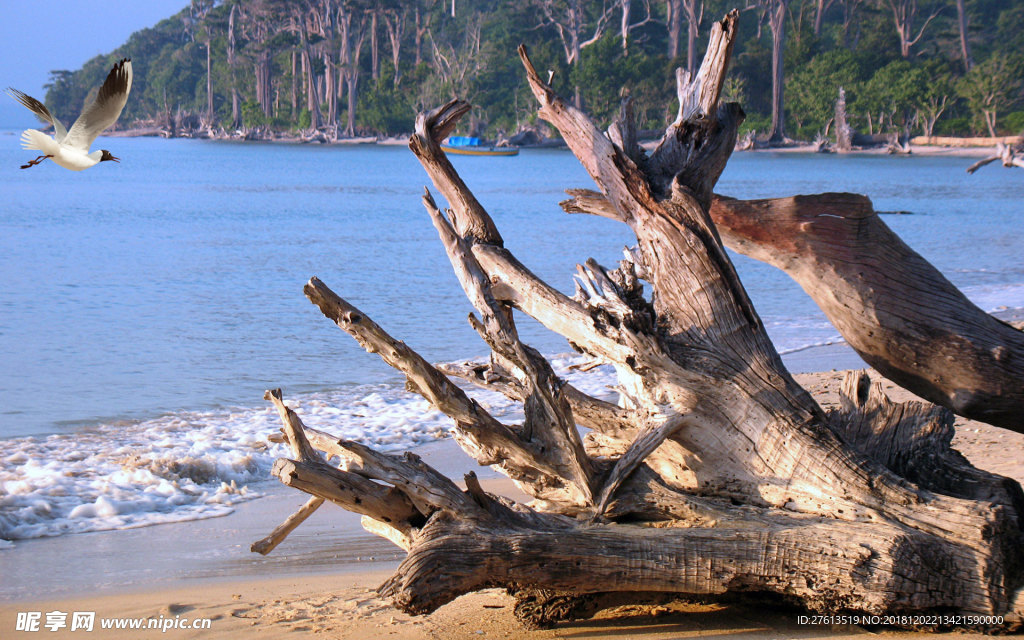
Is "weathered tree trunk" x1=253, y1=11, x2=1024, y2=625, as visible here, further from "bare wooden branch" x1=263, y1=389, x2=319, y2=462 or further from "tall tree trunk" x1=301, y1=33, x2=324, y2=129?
"tall tree trunk" x1=301, y1=33, x2=324, y2=129

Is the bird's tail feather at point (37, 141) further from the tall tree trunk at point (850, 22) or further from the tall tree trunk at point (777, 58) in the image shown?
the tall tree trunk at point (850, 22)

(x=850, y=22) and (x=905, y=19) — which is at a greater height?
(x=850, y=22)

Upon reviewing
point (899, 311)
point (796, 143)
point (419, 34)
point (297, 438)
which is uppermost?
point (419, 34)

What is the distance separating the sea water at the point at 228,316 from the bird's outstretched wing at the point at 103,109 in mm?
2241

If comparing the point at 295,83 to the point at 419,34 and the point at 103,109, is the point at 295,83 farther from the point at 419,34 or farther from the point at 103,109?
the point at 103,109

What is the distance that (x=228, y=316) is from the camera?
12.8 m

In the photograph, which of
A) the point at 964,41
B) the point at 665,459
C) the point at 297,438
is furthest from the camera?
the point at 964,41

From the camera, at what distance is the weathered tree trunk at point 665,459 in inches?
125

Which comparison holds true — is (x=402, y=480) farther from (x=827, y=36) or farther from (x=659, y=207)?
(x=827, y=36)

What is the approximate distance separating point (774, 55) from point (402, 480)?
64.7m

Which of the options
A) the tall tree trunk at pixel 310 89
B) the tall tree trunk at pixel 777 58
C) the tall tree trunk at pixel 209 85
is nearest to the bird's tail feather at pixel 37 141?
the tall tree trunk at pixel 777 58

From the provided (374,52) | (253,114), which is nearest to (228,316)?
(374,52)

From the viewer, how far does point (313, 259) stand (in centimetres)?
1908

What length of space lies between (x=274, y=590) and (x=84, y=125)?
199 cm
